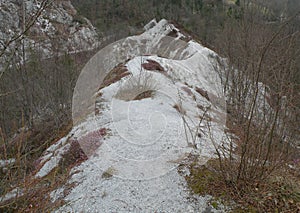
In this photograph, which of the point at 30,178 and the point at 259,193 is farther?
the point at 30,178

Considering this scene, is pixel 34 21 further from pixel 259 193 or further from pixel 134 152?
pixel 134 152

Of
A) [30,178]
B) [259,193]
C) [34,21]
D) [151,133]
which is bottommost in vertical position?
[151,133]

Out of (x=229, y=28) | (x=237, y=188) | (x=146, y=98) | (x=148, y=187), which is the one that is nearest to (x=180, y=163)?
(x=148, y=187)

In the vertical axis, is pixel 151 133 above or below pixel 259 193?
below

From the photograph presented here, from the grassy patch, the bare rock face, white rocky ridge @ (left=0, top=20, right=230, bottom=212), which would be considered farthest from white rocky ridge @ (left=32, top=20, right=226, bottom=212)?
the bare rock face

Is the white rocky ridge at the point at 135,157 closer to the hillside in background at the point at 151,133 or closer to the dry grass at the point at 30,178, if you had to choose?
the hillside in background at the point at 151,133

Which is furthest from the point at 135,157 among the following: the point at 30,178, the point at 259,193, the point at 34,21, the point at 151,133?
the point at 34,21

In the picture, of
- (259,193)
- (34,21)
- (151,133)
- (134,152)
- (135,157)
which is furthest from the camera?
(151,133)

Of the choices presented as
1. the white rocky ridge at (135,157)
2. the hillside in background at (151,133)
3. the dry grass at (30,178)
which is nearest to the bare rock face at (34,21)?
the hillside in background at (151,133)

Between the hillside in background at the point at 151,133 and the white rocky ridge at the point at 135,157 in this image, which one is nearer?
the hillside in background at the point at 151,133

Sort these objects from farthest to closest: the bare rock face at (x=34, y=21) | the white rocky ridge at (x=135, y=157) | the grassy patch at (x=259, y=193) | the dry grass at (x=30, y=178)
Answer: the white rocky ridge at (x=135, y=157) < the grassy patch at (x=259, y=193) < the dry grass at (x=30, y=178) < the bare rock face at (x=34, y=21)

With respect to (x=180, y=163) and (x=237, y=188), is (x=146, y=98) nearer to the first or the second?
(x=180, y=163)

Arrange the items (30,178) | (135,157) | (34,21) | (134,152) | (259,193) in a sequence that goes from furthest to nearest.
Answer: (134,152), (135,157), (30,178), (259,193), (34,21)

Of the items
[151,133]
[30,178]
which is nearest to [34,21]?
[30,178]
